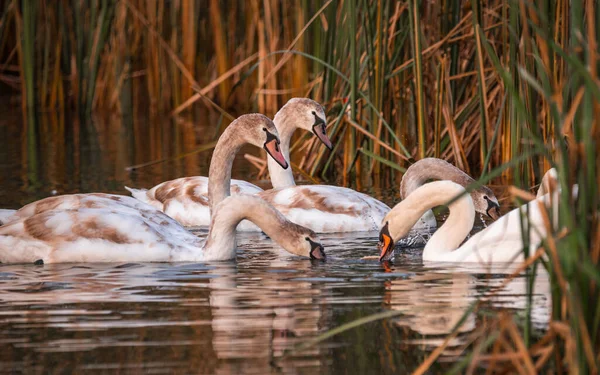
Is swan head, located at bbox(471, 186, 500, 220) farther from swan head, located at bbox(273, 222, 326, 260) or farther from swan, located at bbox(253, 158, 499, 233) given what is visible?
swan head, located at bbox(273, 222, 326, 260)

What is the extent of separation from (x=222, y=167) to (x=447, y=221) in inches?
87.0

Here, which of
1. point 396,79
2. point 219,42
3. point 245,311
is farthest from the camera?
point 219,42

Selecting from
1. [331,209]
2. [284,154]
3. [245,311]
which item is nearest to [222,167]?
[331,209]

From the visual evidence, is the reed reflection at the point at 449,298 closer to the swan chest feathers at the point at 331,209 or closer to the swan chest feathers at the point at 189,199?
the swan chest feathers at the point at 331,209

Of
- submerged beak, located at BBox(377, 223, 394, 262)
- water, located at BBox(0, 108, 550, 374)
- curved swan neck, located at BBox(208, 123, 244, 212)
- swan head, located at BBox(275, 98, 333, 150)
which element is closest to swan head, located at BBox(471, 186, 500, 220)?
water, located at BBox(0, 108, 550, 374)

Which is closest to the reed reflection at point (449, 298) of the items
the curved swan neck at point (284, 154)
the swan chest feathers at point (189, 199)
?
the swan chest feathers at point (189, 199)

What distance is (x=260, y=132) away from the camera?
912 cm

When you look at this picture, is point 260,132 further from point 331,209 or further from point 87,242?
point 87,242

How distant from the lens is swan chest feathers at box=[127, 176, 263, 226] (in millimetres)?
10062

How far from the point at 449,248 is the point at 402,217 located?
13.0 inches

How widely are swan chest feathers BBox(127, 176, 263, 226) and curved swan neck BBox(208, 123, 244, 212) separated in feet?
2.54

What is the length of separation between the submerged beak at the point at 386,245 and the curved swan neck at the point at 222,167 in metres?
1.93

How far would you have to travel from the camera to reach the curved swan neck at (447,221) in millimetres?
7387

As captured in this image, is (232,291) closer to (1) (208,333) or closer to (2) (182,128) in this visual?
(1) (208,333)
